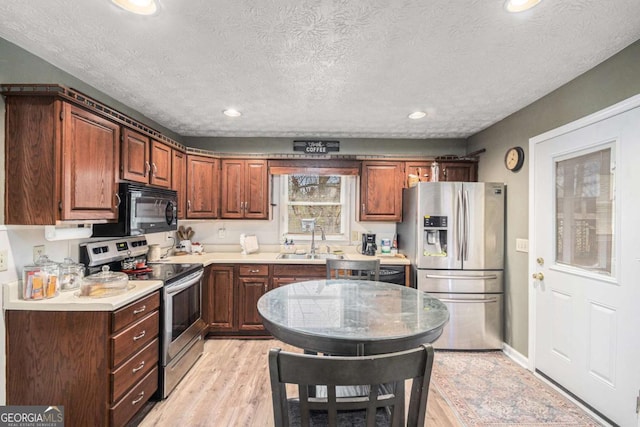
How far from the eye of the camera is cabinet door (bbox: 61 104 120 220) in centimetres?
181

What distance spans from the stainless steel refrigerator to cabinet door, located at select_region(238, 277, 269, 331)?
175 centimetres

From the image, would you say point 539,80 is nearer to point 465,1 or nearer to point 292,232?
point 465,1

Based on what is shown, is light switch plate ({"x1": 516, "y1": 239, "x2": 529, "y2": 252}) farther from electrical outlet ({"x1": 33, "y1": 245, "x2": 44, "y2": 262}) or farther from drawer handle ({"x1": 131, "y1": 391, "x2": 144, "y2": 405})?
electrical outlet ({"x1": 33, "y1": 245, "x2": 44, "y2": 262})

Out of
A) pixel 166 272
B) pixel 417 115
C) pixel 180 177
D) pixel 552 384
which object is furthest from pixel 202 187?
pixel 552 384

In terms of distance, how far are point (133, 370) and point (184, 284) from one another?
75 cm

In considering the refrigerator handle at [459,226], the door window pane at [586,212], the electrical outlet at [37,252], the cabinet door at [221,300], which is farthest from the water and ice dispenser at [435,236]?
the electrical outlet at [37,252]

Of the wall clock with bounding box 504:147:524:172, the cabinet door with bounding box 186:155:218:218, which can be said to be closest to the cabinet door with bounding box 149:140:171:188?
the cabinet door with bounding box 186:155:218:218

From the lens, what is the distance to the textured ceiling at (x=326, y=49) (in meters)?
1.48

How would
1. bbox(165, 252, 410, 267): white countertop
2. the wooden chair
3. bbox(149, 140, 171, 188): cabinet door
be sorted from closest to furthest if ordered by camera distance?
the wooden chair, bbox(149, 140, 171, 188): cabinet door, bbox(165, 252, 410, 267): white countertop

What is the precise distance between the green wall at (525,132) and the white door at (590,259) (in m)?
0.10

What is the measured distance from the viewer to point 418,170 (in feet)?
12.2

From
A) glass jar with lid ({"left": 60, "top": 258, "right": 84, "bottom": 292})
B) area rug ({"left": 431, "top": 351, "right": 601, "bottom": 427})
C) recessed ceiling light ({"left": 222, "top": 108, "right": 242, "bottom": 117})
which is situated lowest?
area rug ({"left": 431, "top": 351, "right": 601, "bottom": 427})

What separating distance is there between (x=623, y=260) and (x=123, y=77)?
12.2 ft

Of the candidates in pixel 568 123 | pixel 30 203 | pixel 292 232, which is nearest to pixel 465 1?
pixel 568 123
